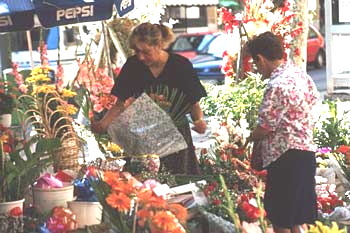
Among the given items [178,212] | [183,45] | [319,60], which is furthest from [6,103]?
[319,60]

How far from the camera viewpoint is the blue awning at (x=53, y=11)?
558 cm

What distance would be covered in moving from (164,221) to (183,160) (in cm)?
218

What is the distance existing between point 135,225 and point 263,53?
1.42 m

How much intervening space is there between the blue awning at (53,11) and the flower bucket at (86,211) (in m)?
1.97

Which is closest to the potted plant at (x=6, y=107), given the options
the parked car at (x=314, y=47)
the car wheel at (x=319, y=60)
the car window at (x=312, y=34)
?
the parked car at (x=314, y=47)

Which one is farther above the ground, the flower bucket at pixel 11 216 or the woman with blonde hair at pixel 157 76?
the woman with blonde hair at pixel 157 76

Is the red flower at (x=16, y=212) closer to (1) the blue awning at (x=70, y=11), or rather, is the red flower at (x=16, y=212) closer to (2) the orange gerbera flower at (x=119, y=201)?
(2) the orange gerbera flower at (x=119, y=201)

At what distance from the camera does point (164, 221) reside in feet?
9.82

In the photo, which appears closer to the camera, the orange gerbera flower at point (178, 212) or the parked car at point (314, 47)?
the orange gerbera flower at point (178, 212)

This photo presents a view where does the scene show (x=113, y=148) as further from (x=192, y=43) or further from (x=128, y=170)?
(x=192, y=43)

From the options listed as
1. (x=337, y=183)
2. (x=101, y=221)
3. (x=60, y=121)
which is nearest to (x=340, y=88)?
(x=337, y=183)

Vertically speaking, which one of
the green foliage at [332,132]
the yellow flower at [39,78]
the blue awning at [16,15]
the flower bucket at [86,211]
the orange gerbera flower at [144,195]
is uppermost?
the blue awning at [16,15]

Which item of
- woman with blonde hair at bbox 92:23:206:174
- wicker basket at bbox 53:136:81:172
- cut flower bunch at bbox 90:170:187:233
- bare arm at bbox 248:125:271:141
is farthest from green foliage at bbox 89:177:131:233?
wicker basket at bbox 53:136:81:172

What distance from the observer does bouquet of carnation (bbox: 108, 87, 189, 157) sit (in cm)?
475
